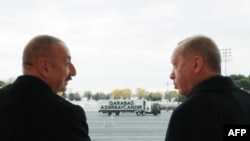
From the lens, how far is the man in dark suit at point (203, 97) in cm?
94

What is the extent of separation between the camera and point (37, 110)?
3.38 feet

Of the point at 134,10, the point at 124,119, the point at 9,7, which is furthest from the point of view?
the point at 124,119

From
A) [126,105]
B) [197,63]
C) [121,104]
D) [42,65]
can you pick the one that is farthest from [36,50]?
[126,105]

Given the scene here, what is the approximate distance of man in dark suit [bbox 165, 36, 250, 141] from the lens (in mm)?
940

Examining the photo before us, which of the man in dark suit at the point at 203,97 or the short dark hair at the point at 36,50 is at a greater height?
the short dark hair at the point at 36,50

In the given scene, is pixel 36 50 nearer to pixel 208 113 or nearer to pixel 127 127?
pixel 208 113

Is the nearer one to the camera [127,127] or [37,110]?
[37,110]

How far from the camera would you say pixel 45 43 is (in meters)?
1.10

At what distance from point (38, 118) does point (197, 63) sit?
40 cm

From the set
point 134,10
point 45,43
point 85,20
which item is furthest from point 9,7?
point 45,43

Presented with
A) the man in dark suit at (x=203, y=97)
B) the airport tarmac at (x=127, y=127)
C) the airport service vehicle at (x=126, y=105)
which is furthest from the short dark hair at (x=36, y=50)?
the airport tarmac at (x=127, y=127)

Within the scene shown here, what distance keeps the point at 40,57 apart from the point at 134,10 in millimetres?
1560

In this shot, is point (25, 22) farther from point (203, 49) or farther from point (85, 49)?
point (203, 49)

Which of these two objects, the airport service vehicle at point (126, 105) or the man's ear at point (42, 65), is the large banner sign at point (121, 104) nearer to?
Result: the airport service vehicle at point (126, 105)
